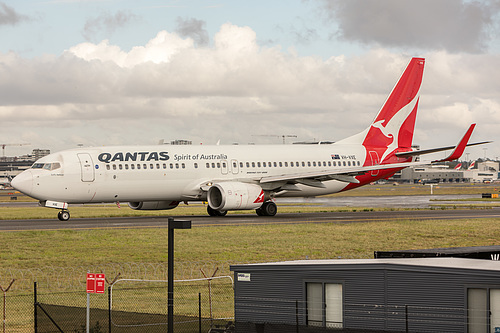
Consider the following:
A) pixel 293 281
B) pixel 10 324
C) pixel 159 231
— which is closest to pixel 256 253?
pixel 159 231

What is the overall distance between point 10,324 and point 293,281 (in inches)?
409

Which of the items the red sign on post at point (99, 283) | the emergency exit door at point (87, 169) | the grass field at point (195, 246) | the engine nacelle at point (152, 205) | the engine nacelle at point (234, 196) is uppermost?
the emergency exit door at point (87, 169)

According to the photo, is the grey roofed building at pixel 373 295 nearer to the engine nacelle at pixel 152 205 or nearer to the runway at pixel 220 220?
the runway at pixel 220 220

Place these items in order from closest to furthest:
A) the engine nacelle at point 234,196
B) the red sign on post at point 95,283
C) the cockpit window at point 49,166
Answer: the red sign on post at point 95,283 < the cockpit window at point 49,166 < the engine nacelle at point 234,196

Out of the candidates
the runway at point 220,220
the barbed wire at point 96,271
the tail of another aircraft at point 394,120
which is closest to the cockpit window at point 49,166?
the runway at point 220,220

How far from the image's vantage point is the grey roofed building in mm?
16172

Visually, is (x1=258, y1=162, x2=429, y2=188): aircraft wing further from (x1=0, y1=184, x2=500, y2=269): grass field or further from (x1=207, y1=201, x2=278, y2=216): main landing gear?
(x1=0, y1=184, x2=500, y2=269): grass field

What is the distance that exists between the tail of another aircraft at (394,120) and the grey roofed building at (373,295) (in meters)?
44.3

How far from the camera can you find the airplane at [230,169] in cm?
4928

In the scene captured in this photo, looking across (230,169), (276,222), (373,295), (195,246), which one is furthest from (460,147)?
(373,295)

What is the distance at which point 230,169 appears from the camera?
182 ft

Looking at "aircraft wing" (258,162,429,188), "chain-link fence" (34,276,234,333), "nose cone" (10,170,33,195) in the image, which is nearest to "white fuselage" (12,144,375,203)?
"nose cone" (10,170,33,195)

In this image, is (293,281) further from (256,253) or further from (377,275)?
(256,253)

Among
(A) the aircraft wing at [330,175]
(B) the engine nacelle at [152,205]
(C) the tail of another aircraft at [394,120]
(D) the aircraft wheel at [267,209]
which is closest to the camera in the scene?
(A) the aircraft wing at [330,175]
